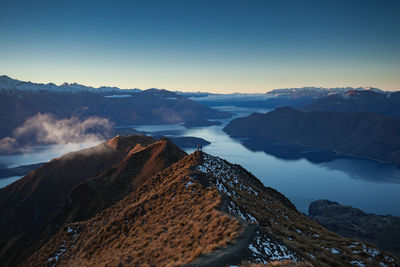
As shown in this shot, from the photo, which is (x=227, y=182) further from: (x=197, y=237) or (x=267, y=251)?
(x=267, y=251)

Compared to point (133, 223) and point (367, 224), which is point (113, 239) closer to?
point (133, 223)

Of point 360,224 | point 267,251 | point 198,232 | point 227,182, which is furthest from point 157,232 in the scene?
point 360,224

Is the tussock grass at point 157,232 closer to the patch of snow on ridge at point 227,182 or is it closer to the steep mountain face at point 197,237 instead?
the steep mountain face at point 197,237

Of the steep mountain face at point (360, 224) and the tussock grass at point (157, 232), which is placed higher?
the tussock grass at point (157, 232)

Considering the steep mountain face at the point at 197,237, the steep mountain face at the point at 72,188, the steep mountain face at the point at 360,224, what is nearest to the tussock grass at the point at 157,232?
the steep mountain face at the point at 197,237

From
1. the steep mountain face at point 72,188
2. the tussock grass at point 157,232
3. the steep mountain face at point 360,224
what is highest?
the tussock grass at point 157,232

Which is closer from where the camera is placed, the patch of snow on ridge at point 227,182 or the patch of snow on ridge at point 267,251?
the patch of snow on ridge at point 267,251

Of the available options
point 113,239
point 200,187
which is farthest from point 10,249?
point 200,187

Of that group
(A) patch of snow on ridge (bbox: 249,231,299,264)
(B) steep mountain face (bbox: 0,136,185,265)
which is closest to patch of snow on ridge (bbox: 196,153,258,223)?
(A) patch of snow on ridge (bbox: 249,231,299,264)
